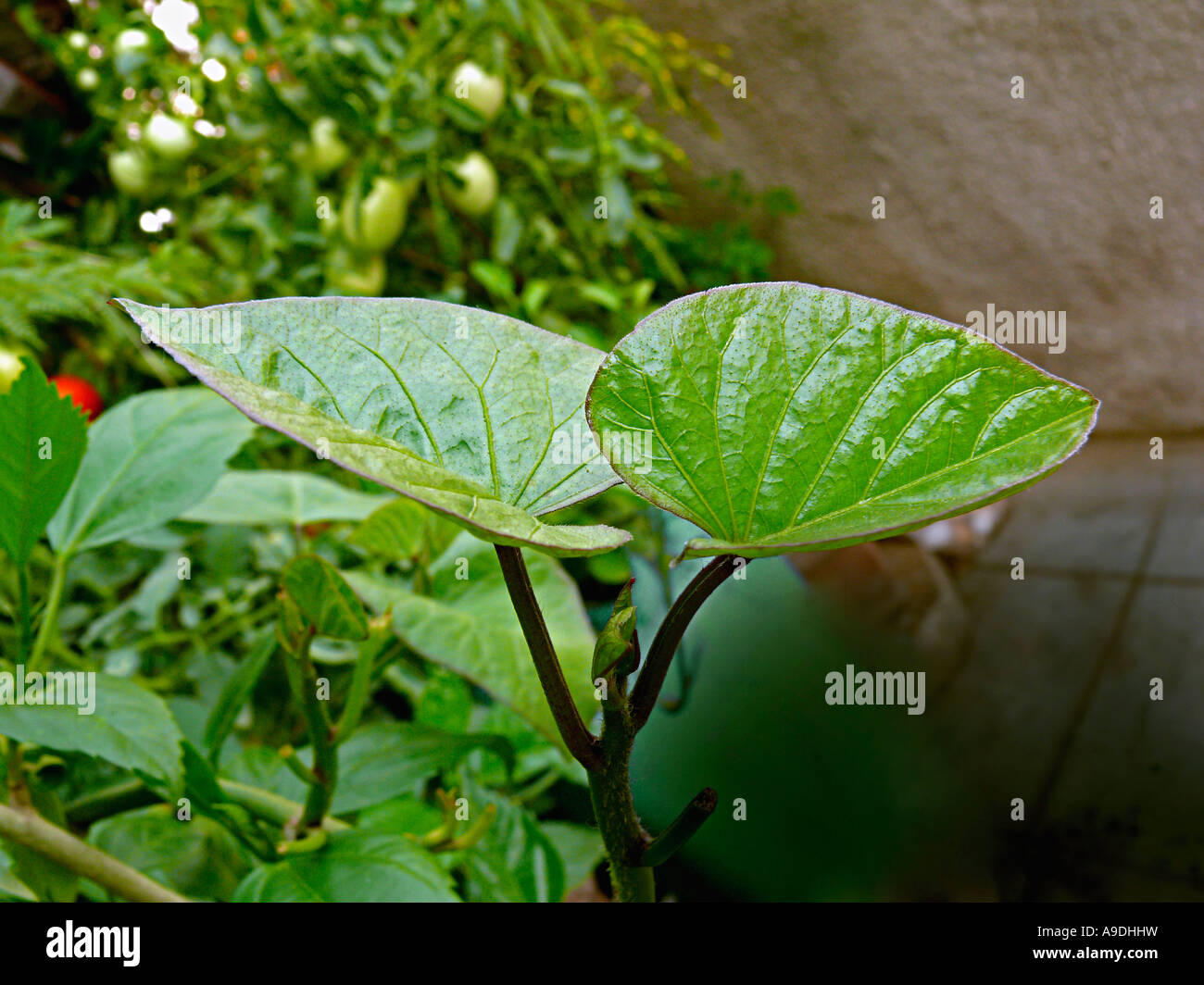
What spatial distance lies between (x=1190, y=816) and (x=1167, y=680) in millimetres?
165

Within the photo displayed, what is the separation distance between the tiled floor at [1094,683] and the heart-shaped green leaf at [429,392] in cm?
55

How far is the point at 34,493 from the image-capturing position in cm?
21

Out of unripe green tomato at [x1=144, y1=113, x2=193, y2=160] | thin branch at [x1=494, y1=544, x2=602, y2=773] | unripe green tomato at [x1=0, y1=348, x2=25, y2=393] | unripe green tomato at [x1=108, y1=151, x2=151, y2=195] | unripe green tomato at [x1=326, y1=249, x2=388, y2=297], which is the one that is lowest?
thin branch at [x1=494, y1=544, x2=602, y2=773]

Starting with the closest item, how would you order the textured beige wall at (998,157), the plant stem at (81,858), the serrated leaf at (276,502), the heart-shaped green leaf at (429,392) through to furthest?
the heart-shaped green leaf at (429,392)
the plant stem at (81,858)
the serrated leaf at (276,502)
the textured beige wall at (998,157)

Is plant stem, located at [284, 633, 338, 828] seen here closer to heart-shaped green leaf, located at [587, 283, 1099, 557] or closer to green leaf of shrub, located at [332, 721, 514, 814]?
green leaf of shrub, located at [332, 721, 514, 814]

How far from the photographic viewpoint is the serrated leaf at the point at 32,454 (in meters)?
0.20

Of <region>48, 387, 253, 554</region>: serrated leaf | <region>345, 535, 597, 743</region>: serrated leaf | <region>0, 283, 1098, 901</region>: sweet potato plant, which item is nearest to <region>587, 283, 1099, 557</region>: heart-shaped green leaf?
<region>0, 283, 1098, 901</region>: sweet potato plant

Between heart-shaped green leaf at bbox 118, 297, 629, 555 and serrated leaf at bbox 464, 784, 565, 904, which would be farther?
serrated leaf at bbox 464, 784, 565, 904

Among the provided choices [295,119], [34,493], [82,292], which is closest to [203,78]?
[295,119]

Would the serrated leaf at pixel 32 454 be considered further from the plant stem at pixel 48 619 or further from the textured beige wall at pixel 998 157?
the textured beige wall at pixel 998 157

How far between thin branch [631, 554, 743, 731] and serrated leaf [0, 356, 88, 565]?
17cm

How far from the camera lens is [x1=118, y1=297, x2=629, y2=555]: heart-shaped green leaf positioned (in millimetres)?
103

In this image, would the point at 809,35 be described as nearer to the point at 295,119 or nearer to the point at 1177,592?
the point at 295,119

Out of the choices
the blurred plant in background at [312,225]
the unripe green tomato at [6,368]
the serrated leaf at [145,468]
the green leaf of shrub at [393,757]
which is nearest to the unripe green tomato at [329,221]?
the blurred plant in background at [312,225]
